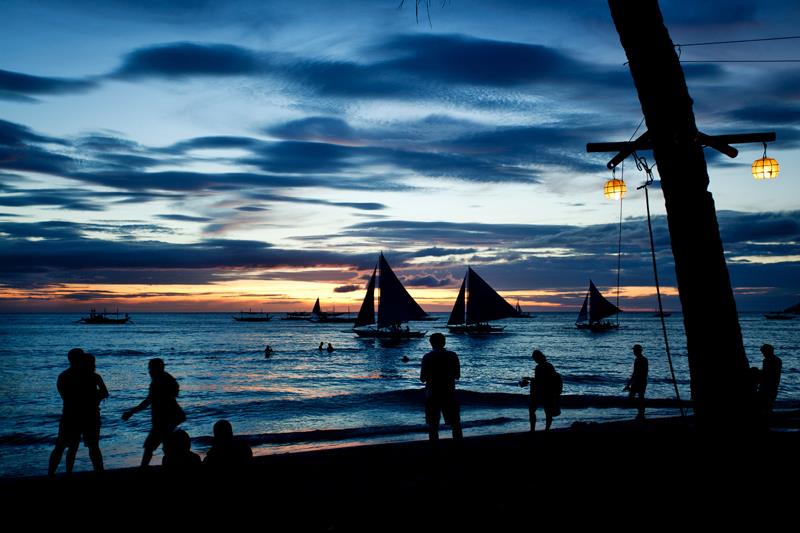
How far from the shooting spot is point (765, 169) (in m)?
7.55

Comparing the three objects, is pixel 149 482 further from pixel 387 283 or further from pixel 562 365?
pixel 387 283

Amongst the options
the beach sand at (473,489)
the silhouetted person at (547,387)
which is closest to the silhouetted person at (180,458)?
the beach sand at (473,489)

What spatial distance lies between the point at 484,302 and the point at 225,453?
61192 mm

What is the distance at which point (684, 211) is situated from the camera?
14.3 ft

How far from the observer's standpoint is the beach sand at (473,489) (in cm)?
426

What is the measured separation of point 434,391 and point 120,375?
35017 mm

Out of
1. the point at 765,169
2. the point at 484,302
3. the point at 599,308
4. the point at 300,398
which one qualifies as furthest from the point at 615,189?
the point at 599,308

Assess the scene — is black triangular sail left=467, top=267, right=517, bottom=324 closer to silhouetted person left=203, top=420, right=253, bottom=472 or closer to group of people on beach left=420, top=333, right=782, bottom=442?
group of people on beach left=420, top=333, right=782, bottom=442

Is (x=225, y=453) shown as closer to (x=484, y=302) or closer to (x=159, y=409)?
(x=159, y=409)

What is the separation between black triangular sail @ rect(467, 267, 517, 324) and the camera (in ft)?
211

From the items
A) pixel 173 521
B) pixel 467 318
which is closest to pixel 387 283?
pixel 467 318

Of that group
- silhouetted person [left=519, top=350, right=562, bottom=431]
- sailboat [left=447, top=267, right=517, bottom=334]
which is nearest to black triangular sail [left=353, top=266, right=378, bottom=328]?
sailboat [left=447, top=267, right=517, bottom=334]

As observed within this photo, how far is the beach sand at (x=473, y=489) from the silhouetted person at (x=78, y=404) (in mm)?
463

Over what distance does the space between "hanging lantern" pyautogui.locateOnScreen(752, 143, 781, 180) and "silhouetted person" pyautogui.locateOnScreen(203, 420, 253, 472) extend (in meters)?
7.40
